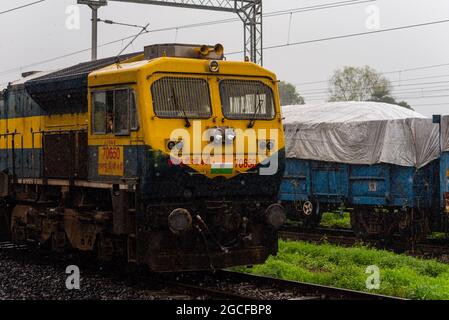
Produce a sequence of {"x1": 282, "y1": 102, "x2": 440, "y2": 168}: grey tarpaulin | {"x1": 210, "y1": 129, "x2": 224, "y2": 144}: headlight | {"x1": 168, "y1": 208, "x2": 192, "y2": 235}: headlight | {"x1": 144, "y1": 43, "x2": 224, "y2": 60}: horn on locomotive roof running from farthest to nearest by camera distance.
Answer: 1. {"x1": 282, "y1": 102, "x2": 440, "y2": 168}: grey tarpaulin
2. {"x1": 144, "y1": 43, "x2": 224, "y2": 60}: horn on locomotive roof
3. {"x1": 210, "y1": 129, "x2": 224, "y2": 144}: headlight
4. {"x1": 168, "y1": 208, "x2": 192, "y2": 235}: headlight

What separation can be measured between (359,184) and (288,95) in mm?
87444

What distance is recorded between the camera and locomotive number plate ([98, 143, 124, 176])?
11648mm

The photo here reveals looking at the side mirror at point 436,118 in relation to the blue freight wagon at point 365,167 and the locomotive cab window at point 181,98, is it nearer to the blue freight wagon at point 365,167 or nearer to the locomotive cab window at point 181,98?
the blue freight wagon at point 365,167

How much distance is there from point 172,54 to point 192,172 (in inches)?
82.0

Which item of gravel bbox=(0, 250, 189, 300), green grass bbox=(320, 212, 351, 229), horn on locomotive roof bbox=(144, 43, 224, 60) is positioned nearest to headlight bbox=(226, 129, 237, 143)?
horn on locomotive roof bbox=(144, 43, 224, 60)

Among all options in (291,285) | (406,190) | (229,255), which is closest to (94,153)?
(229,255)

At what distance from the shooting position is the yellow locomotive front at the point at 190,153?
11.2m

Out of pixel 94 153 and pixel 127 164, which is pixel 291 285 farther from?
pixel 94 153

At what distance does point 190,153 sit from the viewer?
11281 millimetres

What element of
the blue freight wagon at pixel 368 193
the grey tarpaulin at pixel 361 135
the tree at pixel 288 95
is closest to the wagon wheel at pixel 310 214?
the blue freight wagon at pixel 368 193

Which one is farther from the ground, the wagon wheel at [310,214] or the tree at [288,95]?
the tree at [288,95]

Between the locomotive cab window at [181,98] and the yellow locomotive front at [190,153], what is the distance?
0.02m

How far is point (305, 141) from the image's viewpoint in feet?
69.0

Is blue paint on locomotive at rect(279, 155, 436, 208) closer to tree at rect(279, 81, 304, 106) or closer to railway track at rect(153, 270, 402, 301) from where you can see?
railway track at rect(153, 270, 402, 301)
